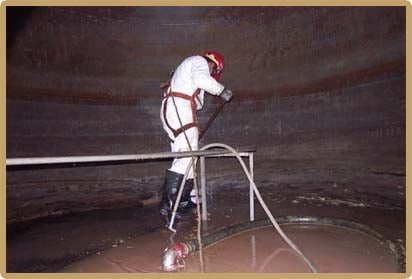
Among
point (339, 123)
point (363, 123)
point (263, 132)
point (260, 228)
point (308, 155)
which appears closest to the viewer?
point (260, 228)

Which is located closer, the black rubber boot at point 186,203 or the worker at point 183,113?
the worker at point 183,113

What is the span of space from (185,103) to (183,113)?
0.26ft

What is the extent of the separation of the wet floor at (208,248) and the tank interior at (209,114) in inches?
1.0

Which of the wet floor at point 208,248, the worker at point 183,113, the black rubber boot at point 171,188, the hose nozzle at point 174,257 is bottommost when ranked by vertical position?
the wet floor at point 208,248

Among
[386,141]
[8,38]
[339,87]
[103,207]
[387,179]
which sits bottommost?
[103,207]

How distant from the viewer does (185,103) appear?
2.42 metres

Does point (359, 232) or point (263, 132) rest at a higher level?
point (263, 132)

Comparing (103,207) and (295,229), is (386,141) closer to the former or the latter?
(295,229)

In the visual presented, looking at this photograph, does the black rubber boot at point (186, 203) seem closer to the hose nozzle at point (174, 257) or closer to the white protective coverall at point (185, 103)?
the white protective coverall at point (185, 103)

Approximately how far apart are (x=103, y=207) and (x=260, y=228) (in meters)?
1.59

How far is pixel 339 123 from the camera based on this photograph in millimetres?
3119

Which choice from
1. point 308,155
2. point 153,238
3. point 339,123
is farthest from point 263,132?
point 153,238

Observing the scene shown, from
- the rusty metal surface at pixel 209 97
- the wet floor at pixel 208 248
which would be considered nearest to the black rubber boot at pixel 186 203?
the wet floor at pixel 208 248

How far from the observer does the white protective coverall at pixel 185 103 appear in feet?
7.73
